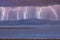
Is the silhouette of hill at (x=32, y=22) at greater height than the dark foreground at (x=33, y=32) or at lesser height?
greater

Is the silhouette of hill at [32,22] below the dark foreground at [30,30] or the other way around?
the other way around

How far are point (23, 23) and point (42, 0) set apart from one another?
251 millimetres

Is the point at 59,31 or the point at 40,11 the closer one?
the point at 59,31

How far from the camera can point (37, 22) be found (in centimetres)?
109

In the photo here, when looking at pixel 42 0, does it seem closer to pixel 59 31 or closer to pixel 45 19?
pixel 45 19

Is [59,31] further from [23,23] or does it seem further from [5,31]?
[5,31]

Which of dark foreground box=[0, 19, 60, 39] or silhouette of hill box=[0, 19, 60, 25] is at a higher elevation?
silhouette of hill box=[0, 19, 60, 25]

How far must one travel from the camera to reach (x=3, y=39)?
1.11m

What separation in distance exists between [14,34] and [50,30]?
27cm

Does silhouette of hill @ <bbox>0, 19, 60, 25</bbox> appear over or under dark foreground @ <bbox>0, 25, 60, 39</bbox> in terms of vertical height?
over

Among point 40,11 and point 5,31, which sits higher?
point 40,11

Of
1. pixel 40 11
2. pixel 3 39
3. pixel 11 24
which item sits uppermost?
pixel 40 11

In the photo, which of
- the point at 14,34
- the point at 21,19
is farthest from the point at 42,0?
the point at 14,34

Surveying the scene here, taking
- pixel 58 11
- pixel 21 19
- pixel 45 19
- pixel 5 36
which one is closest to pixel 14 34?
pixel 5 36
